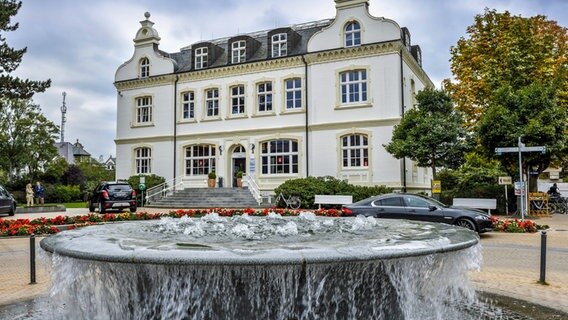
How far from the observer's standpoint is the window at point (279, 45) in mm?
32147

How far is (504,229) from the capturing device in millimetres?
15359

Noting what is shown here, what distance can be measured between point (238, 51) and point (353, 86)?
30.2 ft

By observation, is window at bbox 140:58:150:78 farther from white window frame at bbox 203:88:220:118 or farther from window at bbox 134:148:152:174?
window at bbox 134:148:152:174

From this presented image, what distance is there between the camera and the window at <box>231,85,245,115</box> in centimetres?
3338

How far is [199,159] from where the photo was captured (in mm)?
34250

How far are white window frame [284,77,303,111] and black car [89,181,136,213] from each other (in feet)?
38.1

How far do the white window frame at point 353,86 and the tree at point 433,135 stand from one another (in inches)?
174

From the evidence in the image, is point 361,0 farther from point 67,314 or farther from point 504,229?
point 67,314

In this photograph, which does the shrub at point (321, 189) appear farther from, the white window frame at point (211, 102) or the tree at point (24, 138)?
the tree at point (24, 138)

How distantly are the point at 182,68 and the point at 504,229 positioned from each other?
89.6 feet

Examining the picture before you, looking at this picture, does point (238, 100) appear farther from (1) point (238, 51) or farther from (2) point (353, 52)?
(2) point (353, 52)

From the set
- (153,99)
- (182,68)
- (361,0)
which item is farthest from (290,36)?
(153,99)

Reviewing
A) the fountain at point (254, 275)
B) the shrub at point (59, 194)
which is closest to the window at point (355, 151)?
the fountain at point (254, 275)

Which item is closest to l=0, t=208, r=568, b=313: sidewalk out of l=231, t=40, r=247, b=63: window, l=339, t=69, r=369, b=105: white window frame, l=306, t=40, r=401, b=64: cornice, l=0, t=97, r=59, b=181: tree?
l=339, t=69, r=369, b=105: white window frame
